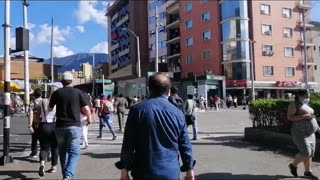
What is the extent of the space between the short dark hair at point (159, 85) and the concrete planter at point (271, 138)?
6.92m

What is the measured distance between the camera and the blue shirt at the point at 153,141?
402cm

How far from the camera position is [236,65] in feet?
192

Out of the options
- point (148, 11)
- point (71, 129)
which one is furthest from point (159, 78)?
point (148, 11)

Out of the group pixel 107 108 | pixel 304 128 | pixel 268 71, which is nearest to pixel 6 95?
pixel 107 108

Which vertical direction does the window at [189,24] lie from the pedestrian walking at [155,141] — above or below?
above

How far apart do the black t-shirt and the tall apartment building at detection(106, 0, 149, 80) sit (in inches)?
2612

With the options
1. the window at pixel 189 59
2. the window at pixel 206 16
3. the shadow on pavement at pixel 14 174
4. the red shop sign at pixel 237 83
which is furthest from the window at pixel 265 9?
the shadow on pavement at pixel 14 174

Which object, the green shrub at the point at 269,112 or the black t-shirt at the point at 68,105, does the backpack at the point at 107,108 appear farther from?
the black t-shirt at the point at 68,105

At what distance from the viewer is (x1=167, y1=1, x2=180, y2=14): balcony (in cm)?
7155

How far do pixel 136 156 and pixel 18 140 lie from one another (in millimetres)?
12443

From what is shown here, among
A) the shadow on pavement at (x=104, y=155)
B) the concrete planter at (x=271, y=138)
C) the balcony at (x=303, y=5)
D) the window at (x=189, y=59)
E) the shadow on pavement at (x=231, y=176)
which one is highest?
the balcony at (x=303, y=5)

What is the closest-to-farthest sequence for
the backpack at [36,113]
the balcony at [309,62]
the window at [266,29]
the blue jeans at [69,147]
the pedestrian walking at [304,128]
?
the blue jeans at [69,147], the pedestrian walking at [304,128], the backpack at [36,113], the window at [266,29], the balcony at [309,62]

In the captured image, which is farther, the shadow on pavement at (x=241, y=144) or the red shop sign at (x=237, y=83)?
the red shop sign at (x=237, y=83)

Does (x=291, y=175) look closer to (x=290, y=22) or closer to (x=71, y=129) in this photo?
(x=71, y=129)
